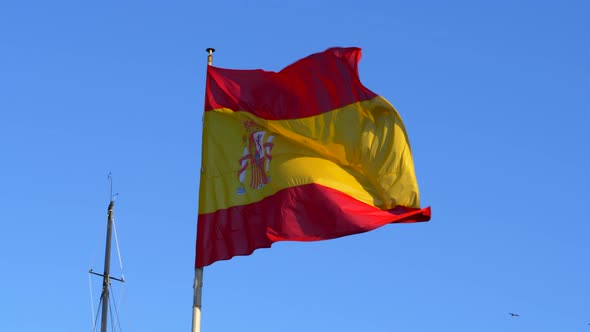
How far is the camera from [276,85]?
3662 centimetres

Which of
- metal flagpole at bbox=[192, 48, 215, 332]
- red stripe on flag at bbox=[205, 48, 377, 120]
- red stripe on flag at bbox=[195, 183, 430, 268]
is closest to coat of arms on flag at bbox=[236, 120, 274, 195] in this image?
red stripe on flag at bbox=[205, 48, 377, 120]

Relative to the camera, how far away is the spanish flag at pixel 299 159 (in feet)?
114

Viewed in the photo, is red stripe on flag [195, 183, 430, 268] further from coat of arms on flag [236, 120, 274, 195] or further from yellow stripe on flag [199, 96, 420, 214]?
coat of arms on flag [236, 120, 274, 195]

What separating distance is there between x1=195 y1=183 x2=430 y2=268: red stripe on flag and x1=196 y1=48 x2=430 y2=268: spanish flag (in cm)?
2

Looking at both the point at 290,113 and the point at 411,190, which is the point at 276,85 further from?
the point at 411,190

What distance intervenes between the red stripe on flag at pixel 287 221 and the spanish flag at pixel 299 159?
0.02 meters

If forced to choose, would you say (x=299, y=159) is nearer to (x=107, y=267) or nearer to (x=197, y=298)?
(x=197, y=298)

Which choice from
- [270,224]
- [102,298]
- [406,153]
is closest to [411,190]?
[406,153]

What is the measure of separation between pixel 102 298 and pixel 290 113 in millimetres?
19442

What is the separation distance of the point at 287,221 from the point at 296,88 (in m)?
3.46

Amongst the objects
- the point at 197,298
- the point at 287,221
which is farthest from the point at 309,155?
the point at 197,298

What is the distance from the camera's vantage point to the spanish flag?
114 ft

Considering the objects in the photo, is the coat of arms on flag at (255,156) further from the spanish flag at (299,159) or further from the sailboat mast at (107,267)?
the sailboat mast at (107,267)

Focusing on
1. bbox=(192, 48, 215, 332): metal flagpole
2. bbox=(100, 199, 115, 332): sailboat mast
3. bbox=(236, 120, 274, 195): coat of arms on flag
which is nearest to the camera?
bbox=(192, 48, 215, 332): metal flagpole
